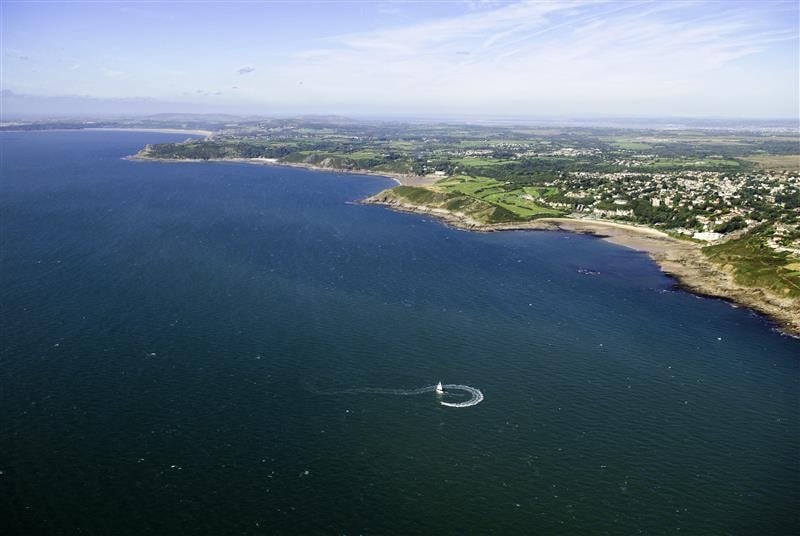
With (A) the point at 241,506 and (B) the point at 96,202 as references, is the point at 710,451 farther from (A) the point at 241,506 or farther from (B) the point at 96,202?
(B) the point at 96,202

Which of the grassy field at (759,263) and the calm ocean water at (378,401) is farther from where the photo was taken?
the grassy field at (759,263)

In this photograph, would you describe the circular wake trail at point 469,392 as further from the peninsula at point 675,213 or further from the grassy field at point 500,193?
the grassy field at point 500,193

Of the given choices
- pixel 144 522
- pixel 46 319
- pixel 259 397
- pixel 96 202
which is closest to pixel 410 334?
pixel 259 397

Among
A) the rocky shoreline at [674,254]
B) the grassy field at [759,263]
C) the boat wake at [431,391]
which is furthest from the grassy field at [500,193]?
the boat wake at [431,391]

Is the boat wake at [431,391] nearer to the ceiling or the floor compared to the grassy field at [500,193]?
nearer to the floor

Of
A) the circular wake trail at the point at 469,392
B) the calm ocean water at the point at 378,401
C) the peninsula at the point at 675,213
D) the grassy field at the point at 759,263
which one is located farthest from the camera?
the peninsula at the point at 675,213

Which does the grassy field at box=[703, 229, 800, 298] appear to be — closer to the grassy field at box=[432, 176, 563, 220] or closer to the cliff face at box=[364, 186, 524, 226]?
the grassy field at box=[432, 176, 563, 220]
